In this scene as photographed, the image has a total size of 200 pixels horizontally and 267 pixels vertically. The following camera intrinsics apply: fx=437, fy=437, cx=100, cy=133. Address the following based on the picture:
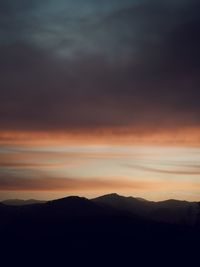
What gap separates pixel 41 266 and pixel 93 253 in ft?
53.2

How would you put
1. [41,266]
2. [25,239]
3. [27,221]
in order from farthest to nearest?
[27,221], [25,239], [41,266]

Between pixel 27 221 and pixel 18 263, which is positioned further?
pixel 27 221

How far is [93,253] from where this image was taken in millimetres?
131750

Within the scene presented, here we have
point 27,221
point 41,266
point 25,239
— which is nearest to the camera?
point 41,266

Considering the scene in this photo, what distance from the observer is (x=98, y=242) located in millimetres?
Result: 138125

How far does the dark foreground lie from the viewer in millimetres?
128750

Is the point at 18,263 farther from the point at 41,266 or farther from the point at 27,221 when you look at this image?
the point at 27,221

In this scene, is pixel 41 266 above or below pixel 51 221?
below

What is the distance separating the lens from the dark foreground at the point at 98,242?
129 meters

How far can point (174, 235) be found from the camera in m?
145

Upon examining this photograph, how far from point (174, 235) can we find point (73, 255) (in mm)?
35501

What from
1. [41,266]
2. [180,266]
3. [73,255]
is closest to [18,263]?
[41,266]

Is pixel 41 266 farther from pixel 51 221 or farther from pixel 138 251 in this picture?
pixel 51 221

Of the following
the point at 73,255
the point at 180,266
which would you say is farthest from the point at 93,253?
the point at 180,266
